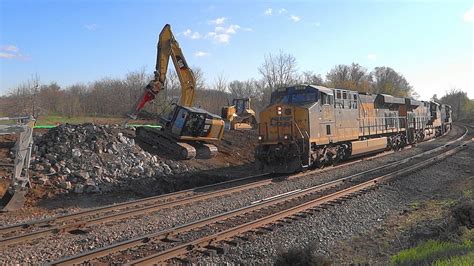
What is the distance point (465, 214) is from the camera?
27.5 feet

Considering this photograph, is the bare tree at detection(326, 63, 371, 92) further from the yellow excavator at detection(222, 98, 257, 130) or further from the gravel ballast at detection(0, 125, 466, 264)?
the gravel ballast at detection(0, 125, 466, 264)

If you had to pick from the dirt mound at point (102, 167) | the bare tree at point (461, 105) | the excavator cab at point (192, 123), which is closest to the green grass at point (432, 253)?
the dirt mound at point (102, 167)

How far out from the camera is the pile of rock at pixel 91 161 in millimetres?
13781

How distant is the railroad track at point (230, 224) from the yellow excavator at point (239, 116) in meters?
18.8

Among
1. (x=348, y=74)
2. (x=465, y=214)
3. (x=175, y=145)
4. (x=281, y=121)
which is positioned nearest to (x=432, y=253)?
(x=465, y=214)

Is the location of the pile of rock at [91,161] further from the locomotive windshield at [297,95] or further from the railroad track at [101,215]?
the locomotive windshield at [297,95]

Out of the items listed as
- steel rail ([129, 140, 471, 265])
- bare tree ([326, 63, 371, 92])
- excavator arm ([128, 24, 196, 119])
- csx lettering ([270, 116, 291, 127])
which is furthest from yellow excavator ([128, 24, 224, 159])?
bare tree ([326, 63, 371, 92])

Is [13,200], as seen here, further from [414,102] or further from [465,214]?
[414,102]

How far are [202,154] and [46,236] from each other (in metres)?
12.8

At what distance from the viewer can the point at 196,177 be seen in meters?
17.0

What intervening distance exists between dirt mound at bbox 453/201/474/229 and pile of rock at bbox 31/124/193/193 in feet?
34.4

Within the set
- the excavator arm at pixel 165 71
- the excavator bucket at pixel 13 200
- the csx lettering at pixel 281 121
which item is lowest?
the excavator bucket at pixel 13 200

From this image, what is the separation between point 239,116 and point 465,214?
94.9 feet

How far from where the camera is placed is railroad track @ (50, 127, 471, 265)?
Result: 22.5 ft
